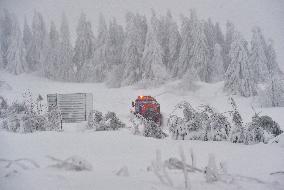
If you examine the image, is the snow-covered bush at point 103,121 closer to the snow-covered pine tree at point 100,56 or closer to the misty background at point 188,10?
the snow-covered pine tree at point 100,56

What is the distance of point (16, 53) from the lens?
88.4 inches

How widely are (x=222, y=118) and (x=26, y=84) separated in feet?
4.27

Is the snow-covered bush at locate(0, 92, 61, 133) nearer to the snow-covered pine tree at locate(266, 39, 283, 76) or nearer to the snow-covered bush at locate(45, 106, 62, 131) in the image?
the snow-covered bush at locate(45, 106, 62, 131)

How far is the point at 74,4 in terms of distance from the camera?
7.95 ft

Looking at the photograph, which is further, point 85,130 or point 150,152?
point 85,130

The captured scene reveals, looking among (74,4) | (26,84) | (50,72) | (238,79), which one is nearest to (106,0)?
(74,4)

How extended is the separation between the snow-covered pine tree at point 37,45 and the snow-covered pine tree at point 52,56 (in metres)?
0.03

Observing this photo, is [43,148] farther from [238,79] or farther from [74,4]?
[238,79]

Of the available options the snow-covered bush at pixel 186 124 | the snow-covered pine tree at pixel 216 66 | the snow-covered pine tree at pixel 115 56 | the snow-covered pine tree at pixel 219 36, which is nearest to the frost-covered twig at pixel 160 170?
the snow-covered bush at pixel 186 124

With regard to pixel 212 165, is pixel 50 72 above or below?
above

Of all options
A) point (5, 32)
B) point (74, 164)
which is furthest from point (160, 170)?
point (5, 32)

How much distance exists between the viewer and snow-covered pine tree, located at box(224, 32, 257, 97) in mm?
2205

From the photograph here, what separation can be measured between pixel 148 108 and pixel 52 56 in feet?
2.35

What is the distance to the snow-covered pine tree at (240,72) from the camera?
7.23 ft
